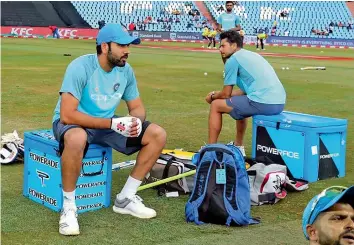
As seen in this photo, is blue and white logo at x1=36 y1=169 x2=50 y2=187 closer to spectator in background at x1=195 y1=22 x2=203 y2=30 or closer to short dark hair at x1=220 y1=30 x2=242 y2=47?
short dark hair at x1=220 y1=30 x2=242 y2=47

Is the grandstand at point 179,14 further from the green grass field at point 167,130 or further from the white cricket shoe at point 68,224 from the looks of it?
the white cricket shoe at point 68,224

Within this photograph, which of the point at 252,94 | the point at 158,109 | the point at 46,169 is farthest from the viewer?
the point at 158,109

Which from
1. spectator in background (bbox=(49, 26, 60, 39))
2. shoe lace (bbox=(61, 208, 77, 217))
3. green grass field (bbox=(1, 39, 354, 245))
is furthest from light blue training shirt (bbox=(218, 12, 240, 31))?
spectator in background (bbox=(49, 26, 60, 39))

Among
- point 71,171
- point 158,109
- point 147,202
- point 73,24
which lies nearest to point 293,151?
point 147,202

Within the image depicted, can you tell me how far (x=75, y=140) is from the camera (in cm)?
436

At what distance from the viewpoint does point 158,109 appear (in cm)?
980

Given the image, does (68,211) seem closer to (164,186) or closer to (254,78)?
(164,186)

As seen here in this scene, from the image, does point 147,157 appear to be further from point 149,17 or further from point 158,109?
point 149,17

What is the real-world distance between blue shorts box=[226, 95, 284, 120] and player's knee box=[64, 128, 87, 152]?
216 cm

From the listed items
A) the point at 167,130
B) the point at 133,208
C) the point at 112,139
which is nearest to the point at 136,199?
the point at 133,208

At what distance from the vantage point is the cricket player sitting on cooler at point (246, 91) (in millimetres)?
6090

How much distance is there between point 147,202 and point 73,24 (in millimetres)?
44209

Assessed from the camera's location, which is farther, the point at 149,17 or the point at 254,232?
the point at 149,17

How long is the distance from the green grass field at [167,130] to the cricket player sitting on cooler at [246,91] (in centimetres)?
84
